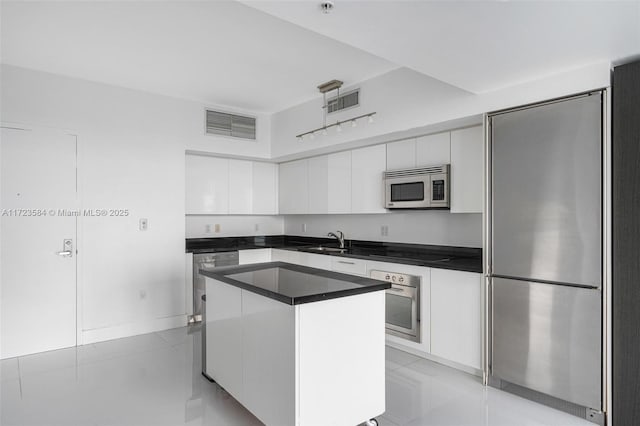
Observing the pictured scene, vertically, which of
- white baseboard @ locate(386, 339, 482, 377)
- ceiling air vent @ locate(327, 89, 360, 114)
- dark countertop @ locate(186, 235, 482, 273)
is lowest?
white baseboard @ locate(386, 339, 482, 377)

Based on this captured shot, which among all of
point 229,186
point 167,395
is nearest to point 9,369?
point 167,395

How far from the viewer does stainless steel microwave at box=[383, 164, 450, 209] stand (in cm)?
353

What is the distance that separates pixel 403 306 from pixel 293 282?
5.22 feet

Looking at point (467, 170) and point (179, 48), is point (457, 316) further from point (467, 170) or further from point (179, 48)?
point (179, 48)

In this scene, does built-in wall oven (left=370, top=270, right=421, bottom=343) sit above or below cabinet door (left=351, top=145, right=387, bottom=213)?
below

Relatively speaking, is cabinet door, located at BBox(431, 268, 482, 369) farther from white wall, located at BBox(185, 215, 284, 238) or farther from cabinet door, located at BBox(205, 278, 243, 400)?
white wall, located at BBox(185, 215, 284, 238)

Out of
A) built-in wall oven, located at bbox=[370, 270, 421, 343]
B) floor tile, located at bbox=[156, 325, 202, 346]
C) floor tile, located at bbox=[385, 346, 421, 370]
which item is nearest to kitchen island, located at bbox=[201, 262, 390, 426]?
floor tile, located at bbox=[385, 346, 421, 370]

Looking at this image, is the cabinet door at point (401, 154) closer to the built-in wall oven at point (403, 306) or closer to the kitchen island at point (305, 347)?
the built-in wall oven at point (403, 306)

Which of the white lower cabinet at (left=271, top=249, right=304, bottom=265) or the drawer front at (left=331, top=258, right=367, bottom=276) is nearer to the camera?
the drawer front at (left=331, top=258, right=367, bottom=276)

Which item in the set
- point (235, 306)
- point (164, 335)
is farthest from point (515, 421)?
point (164, 335)

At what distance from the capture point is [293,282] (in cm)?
234

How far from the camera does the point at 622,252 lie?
90.3 inches

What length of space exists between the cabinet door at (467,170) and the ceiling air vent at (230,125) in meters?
2.67

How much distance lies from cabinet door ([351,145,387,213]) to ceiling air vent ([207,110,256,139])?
149 centimetres
